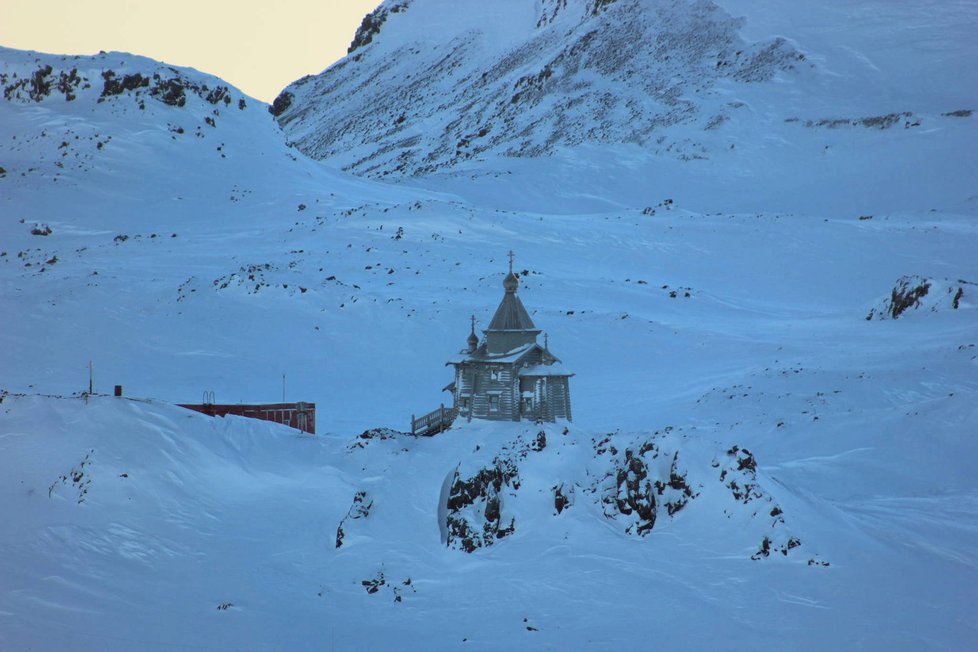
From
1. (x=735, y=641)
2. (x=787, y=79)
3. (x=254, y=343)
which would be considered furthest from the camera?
(x=787, y=79)

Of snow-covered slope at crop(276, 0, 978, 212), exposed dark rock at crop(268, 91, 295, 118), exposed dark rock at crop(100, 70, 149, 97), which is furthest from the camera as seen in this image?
exposed dark rock at crop(268, 91, 295, 118)

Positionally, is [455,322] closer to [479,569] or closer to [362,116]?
[479,569]

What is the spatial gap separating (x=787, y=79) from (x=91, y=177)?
226 ft

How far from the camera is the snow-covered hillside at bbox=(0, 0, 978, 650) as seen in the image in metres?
18.3

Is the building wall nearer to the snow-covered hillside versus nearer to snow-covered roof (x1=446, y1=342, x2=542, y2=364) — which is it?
snow-covered roof (x1=446, y1=342, x2=542, y2=364)

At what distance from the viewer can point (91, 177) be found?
70.9 meters

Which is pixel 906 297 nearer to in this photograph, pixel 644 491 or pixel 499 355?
pixel 499 355

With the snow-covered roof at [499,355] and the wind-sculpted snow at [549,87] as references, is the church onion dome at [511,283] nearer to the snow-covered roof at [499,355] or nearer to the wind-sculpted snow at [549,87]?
the snow-covered roof at [499,355]

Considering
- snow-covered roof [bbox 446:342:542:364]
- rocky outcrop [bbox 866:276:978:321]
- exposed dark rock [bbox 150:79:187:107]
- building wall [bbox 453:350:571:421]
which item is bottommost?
building wall [bbox 453:350:571:421]

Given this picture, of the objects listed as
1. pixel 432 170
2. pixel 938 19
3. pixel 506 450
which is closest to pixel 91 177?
pixel 432 170

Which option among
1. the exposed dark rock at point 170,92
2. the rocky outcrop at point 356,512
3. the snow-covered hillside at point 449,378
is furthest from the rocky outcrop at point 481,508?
the exposed dark rock at point 170,92

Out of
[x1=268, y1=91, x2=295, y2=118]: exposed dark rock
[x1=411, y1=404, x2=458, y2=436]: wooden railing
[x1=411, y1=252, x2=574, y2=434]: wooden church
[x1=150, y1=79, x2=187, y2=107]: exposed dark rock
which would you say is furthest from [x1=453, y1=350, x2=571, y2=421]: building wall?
[x1=268, y1=91, x2=295, y2=118]: exposed dark rock

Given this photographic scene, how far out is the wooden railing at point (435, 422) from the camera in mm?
29766

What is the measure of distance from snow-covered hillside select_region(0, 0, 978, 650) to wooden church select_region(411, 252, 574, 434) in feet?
5.27
